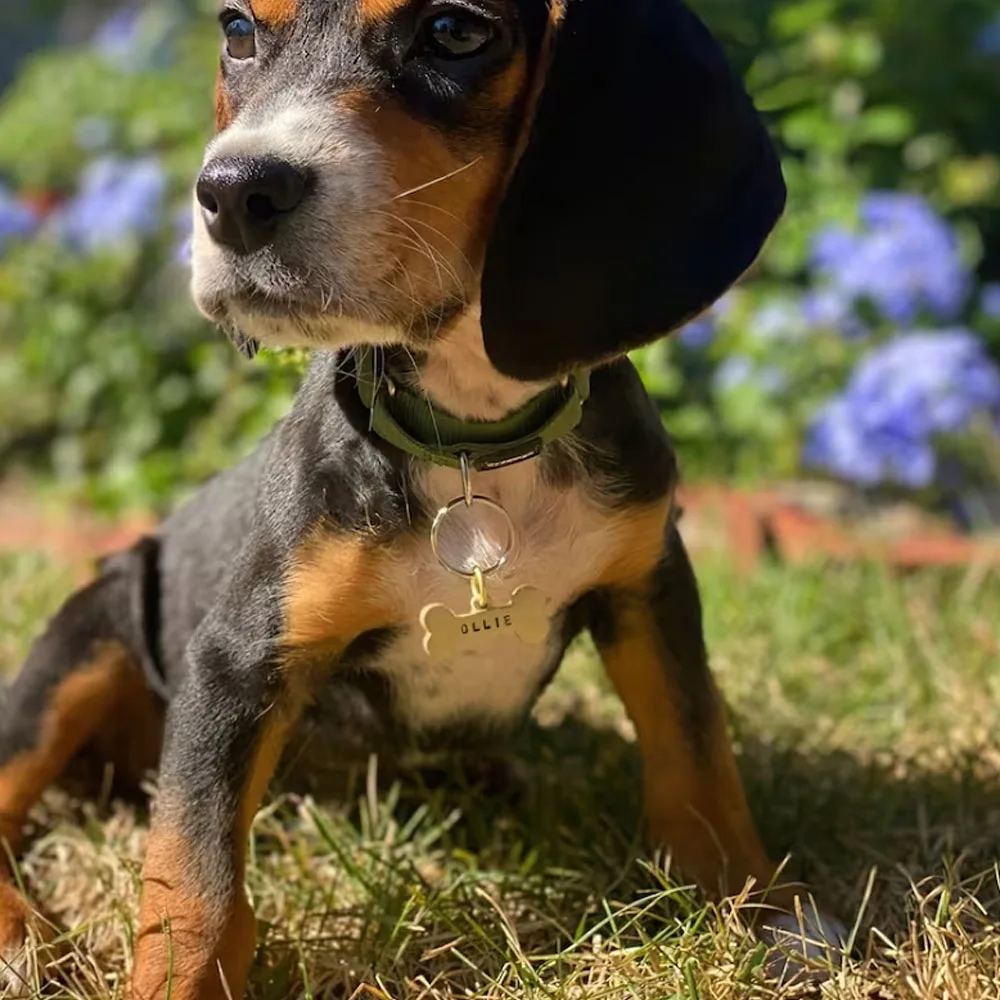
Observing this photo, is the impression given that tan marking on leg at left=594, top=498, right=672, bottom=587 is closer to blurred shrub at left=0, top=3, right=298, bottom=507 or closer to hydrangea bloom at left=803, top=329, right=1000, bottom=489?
hydrangea bloom at left=803, top=329, right=1000, bottom=489

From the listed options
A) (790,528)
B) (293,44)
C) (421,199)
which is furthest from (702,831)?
(790,528)

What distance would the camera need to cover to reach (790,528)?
5.26 meters

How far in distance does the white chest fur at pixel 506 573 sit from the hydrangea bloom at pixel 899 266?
11.9 feet

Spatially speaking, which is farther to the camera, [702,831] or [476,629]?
[702,831]

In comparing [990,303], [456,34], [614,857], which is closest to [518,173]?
[456,34]

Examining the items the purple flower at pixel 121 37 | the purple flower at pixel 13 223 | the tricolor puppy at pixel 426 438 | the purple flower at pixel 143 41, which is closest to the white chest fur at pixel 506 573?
the tricolor puppy at pixel 426 438

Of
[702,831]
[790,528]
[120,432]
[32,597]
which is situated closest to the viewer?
[702,831]

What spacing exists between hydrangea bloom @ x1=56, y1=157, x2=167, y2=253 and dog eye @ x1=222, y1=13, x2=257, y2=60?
13.4 feet

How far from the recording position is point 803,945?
2.50 m

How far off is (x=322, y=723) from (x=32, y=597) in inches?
85.3

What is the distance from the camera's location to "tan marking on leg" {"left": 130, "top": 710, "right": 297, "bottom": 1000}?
233cm

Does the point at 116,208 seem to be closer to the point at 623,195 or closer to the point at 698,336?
the point at 698,336

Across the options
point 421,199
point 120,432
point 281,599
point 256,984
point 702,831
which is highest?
point 421,199

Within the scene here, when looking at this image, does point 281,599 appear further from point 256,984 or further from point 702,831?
point 702,831
